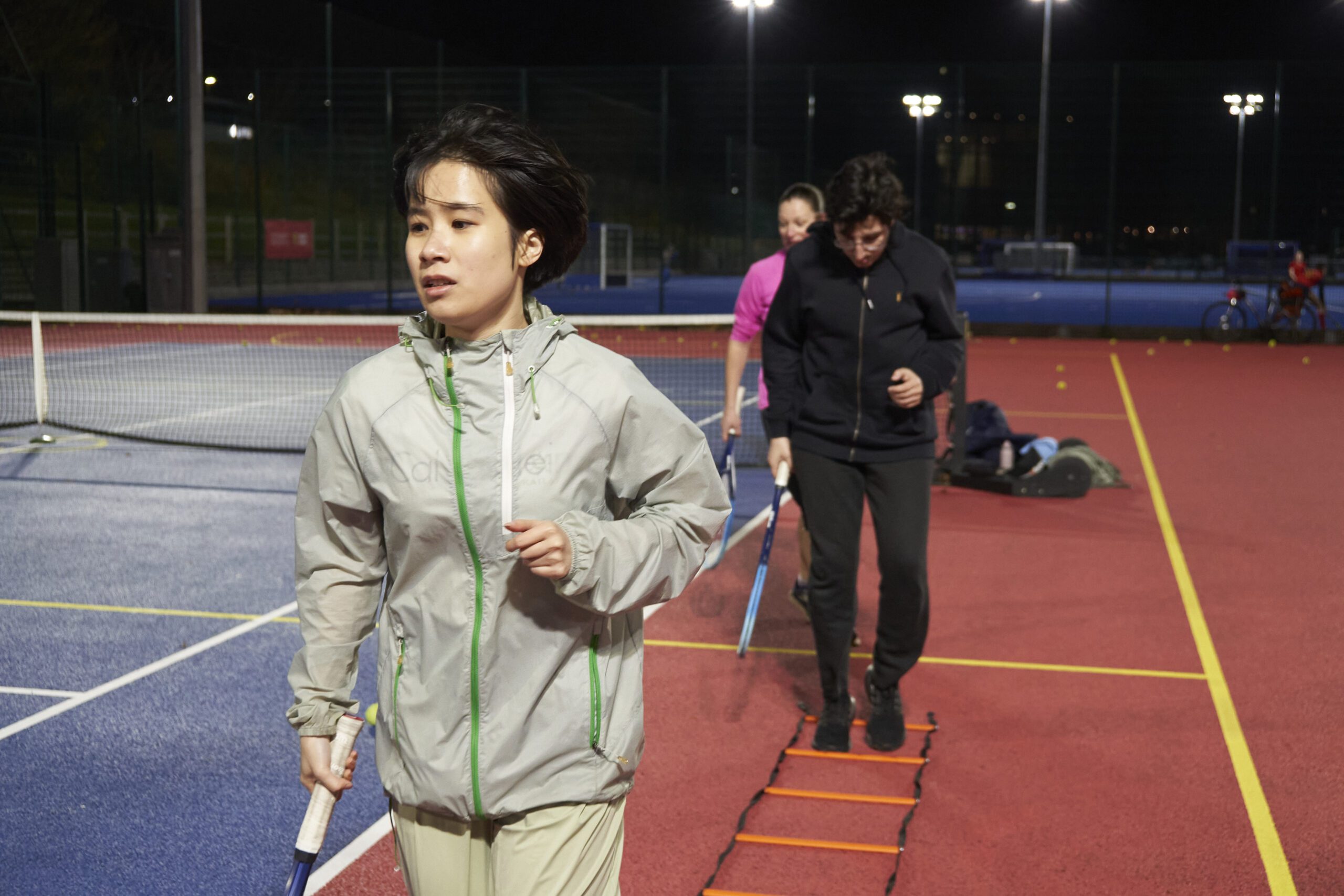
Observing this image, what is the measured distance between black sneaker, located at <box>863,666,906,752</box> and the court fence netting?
12.8 feet

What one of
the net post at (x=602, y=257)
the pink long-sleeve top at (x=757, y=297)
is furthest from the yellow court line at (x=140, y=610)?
the net post at (x=602, y=257)

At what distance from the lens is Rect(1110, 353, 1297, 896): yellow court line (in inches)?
152

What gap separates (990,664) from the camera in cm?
577

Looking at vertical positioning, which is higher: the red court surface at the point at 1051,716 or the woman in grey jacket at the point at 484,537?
the woman in grey jacket at the point at 484,537

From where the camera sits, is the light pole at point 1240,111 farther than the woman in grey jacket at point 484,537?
Yes

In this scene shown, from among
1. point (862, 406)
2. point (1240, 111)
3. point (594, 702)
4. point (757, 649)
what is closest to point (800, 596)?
point (757, 649)

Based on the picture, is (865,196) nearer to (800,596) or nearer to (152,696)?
(800,596)

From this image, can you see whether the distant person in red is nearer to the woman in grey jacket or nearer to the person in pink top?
the person in pink top

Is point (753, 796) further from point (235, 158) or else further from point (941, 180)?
point (235, 158)

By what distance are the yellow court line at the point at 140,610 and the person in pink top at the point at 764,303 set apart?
2.28 metres

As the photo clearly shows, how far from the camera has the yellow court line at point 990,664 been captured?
5625 mm

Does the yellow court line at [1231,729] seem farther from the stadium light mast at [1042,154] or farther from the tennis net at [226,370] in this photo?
the stadium light mast at [1042,154]

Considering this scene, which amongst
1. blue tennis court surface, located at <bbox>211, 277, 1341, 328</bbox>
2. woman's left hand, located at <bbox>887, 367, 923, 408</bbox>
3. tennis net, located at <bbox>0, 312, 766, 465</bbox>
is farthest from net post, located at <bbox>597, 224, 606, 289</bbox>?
woman's left hand, located at <bbox>887, 367, 923, 408</bbox>

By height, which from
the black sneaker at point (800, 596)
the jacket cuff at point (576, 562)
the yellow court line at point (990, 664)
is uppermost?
the jacket cuff at point (576, 562)
